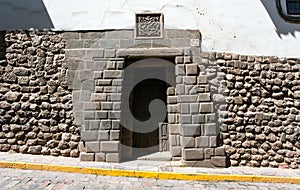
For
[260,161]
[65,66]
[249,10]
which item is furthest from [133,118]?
[249,10]

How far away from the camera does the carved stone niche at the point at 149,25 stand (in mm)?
4656

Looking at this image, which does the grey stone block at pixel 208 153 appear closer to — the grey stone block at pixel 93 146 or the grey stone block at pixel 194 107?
the grey stone block at pixel 194 107

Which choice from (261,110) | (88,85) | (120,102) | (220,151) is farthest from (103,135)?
(261,110)

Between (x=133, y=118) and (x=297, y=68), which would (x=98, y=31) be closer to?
(x=133, y=118)

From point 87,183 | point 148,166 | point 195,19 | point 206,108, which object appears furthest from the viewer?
point 195,19

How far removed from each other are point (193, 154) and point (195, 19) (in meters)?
2.81

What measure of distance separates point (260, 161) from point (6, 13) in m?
6.11

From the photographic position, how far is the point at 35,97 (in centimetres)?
463

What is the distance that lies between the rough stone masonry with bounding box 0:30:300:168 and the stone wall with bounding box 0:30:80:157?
0.02 meters

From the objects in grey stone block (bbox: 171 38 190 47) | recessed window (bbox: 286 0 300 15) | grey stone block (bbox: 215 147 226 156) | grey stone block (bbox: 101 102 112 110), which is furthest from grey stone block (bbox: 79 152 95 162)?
recessed window (bbox: 286 0 300 15)

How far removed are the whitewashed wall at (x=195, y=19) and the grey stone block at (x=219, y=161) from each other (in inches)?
87.5

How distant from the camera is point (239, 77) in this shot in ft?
15.5

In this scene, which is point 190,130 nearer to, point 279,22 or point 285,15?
point 279,22

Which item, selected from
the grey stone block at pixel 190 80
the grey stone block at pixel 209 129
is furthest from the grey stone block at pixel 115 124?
the grey stone block at pixel 209 129
